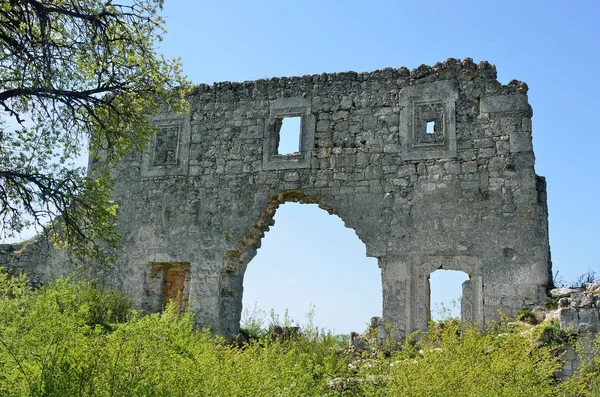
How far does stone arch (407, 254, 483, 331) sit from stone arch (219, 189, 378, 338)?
1991mm

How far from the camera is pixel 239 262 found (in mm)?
11844

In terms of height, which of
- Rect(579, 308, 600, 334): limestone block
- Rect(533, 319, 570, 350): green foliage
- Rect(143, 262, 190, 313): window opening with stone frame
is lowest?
Rect(533, 319, 570, 350): green foliage

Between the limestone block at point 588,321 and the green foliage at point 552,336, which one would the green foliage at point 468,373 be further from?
the limestone block at point 588,321

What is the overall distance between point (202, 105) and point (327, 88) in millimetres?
2424

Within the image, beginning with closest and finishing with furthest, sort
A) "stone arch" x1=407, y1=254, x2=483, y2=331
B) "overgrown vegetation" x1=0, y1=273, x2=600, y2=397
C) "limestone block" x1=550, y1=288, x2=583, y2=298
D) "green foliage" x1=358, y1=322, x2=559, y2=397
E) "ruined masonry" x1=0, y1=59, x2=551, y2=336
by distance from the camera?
"overgrown vegetation" x1=0, y1=273, x2=600, y2=397, "green foliage" x1=358, y1=322, x2=559, y2=397, "limestone block" x1=550, y1=288, x2=583, y2=298, "stone arch" x1=407, y1=254, x2=483, y2=331, "ruined masonry" x1=0, y1=59, x2=551, y2=336

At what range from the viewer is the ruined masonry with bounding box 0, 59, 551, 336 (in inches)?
404

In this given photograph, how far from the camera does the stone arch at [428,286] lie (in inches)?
397

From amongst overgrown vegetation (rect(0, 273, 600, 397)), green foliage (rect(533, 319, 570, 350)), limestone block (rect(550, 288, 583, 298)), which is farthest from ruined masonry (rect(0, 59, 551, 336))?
overgrown vegetation (rect(0, 273, 600, 397))

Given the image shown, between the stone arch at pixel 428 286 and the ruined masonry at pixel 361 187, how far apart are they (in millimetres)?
19

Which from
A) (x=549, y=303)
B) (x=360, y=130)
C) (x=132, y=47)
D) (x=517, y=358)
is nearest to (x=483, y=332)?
(x=549, y=303)

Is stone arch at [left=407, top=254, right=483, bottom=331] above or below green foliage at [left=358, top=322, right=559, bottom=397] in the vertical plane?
above

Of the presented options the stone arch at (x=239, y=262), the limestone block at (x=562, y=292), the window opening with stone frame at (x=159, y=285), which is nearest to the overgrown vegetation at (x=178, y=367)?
the limestone block at (x=562, y=292)

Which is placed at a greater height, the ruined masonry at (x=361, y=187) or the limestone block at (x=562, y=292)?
the ruined masonry at (x=361, y=187)

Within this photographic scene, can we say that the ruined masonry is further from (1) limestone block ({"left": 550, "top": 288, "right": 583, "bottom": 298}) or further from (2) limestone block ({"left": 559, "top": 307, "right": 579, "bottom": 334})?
(2) limestone block ({"left": 559, "top": 307, "right": 579, "bottom": 334})
